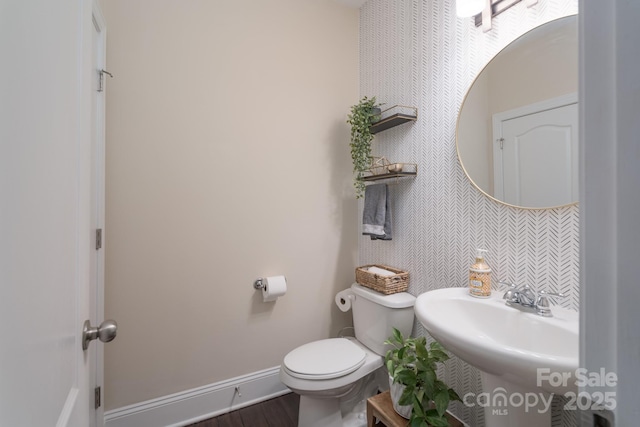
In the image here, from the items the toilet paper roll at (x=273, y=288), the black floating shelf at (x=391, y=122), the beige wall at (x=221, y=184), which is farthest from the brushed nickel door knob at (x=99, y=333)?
the black floating shelf at (x=391, y=122)

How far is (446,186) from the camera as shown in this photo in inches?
55.1

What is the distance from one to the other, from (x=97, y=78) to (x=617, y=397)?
1821 mm

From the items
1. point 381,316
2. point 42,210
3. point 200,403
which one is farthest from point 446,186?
point 200,403

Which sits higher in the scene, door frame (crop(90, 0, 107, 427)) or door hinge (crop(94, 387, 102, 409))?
door frame (crop(90, 0, 107, 427))

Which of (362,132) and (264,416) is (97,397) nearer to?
(264,416)

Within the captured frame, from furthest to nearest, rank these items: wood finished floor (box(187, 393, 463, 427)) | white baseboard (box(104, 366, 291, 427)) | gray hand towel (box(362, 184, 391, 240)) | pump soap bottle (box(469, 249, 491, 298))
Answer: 1. gray hand towel (box(362, 184, 391, 240))
2. wood finished floor (box(187, 393, 463, 427))
3. white baseboard (box(104, 366, 291, 427))
4. pump soap bottle (box(469, 249, 491, 298))

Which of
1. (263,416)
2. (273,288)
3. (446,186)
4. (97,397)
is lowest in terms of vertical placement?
(263,416)

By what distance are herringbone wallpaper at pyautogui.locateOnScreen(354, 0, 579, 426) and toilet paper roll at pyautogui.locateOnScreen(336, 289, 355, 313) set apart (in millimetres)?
310

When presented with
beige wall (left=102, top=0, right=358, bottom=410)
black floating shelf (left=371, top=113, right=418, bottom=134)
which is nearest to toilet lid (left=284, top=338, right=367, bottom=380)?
beige wall (left=102, top=0, right=358, bottom=410)

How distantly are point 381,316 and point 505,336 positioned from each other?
2.07ft

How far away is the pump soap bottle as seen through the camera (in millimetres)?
1145

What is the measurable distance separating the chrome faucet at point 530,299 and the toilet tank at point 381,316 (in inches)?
20.7

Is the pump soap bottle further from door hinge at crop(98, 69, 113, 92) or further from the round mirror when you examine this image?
door hinge at crop(98, 69, 113, 92)

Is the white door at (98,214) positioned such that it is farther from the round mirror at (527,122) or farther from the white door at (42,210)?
the round mirror at (527,122)
